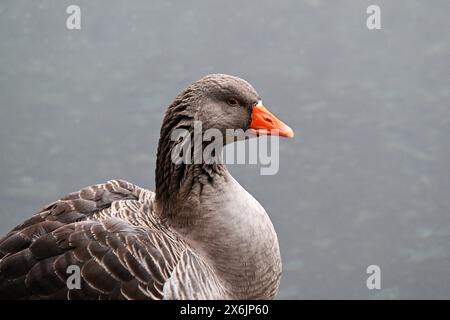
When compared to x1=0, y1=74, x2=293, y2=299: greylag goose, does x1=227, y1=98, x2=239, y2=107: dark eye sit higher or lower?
higher

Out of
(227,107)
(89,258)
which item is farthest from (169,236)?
(227,107)

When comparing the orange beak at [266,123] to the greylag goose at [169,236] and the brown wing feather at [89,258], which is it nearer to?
the greylag goose at [169,236]

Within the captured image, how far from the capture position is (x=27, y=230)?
5.28 ft

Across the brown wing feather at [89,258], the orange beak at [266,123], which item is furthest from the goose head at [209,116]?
the brown wing feather at [89,258]

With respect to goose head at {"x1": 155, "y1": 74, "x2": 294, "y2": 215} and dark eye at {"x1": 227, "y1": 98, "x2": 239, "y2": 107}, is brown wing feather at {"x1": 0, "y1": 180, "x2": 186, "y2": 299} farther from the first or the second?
dark eye at {"x1": 227, "y1": 98, "x2": 239, "y2": 107}

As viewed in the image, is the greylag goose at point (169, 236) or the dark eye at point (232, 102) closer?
the greylag goose at point (169, 236)

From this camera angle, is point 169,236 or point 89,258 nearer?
point 89,258

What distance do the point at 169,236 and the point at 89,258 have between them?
Result: 7.7 inches

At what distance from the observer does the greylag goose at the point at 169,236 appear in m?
1.52

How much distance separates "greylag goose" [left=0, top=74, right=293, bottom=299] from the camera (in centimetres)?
152

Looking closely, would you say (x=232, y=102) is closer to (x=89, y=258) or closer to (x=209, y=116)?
(x=209, y=116)

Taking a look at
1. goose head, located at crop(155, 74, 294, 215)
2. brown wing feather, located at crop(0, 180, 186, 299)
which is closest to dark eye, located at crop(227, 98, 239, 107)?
goose head, located at crop(155, 74, 294, 215)

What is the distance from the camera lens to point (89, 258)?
5.00ft
